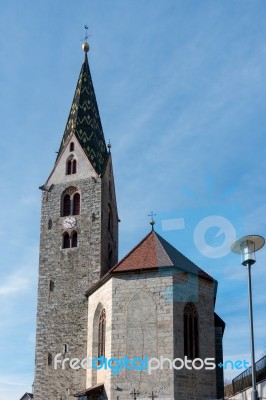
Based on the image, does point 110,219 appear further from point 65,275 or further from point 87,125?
point 87,125

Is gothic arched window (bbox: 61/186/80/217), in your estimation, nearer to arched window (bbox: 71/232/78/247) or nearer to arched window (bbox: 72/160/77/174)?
arched window (bbox: 72/160/77/174)

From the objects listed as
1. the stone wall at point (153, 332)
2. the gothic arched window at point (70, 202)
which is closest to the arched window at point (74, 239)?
the gothic arched window at point (70, 202)

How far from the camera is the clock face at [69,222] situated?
96.8 ft

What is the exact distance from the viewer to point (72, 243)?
95.6ft

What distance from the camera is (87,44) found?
37.8m

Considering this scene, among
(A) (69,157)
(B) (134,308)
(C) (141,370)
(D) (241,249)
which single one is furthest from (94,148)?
(D) (241,249)

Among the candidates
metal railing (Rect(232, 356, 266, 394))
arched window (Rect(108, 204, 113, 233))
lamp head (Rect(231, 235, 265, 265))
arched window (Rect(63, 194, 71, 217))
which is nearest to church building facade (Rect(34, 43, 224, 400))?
arched window (Rect(63, 194, 71, 217))

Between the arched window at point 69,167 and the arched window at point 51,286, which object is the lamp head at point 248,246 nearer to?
the arched window at point 51,286

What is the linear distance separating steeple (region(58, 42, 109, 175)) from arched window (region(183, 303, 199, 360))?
10.8m

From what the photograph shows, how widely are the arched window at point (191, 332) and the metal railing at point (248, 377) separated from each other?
1926 millimetres

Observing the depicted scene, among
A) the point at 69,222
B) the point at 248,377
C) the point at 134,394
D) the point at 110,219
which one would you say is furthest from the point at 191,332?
the point at 110,219

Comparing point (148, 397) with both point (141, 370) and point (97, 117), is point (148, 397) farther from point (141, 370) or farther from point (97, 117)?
point (97, 117)

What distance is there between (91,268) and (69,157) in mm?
7313

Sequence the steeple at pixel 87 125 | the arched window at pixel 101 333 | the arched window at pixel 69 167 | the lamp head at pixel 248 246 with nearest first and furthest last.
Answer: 1. the lamp head at pixel 248 246
2. the arched window at pixel 101 333
3. the arched window at pixel 69 167
4. the steeple at pixel 87 125
